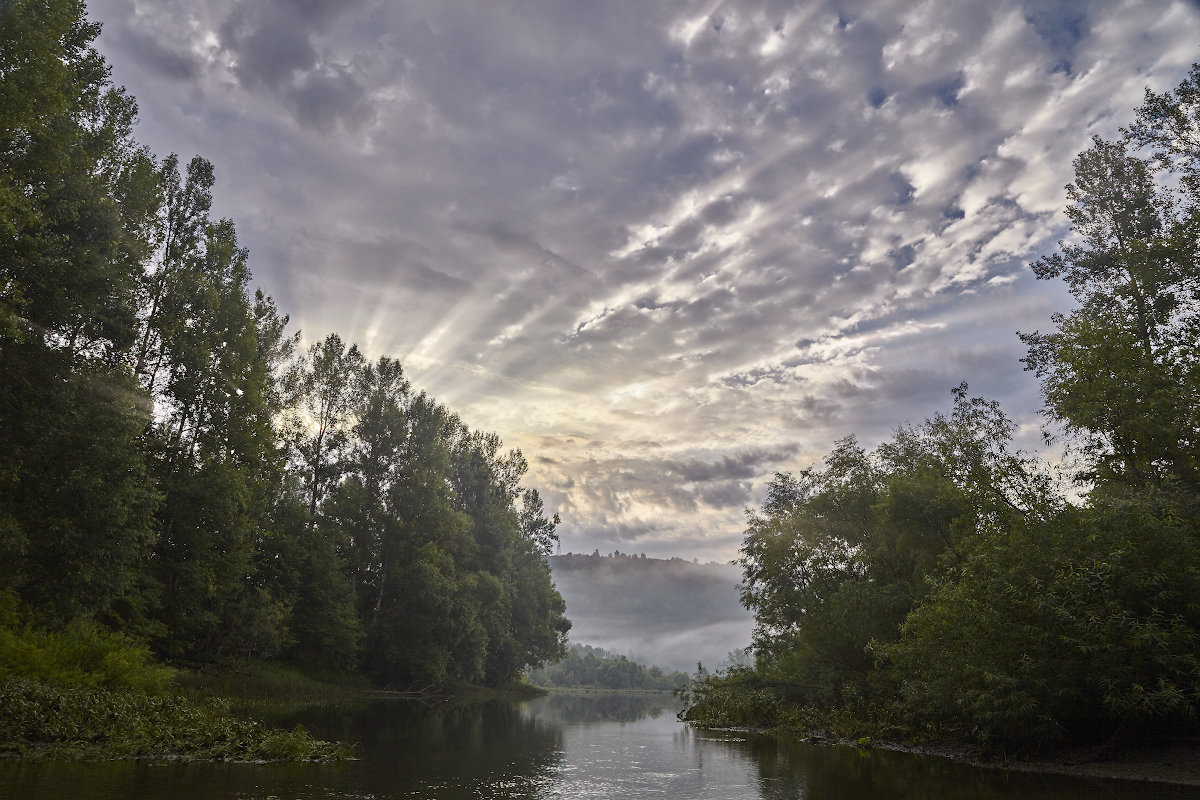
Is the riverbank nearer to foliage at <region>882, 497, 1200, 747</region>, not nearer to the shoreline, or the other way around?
the shoreline

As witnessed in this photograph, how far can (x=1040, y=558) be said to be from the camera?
19938 millimetres

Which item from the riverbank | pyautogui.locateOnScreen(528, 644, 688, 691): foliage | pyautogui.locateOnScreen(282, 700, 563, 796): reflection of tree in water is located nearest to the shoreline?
the riverbank

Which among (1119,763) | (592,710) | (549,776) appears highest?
(1119,763)

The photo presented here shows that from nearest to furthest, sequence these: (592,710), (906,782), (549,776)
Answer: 1. (906,782)
2. (549,776)
3. (592,710)

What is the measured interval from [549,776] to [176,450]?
104 feet

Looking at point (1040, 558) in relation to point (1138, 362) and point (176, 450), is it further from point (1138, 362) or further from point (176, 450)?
point (176, 450)

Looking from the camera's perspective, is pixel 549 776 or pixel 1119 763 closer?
pixel 549 776

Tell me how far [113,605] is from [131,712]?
19.2m

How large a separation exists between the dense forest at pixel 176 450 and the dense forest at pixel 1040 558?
28.1m

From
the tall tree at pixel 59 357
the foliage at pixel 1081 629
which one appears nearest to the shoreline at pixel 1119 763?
the foliage at pixel 1081 629

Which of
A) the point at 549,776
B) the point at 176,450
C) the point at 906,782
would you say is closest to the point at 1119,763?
the point at 906,782

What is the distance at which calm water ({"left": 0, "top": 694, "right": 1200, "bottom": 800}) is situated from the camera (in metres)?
12.7

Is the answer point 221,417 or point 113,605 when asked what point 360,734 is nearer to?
point 113,605

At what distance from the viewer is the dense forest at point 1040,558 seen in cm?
1816
